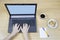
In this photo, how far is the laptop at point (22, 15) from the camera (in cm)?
140

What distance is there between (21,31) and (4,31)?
0.62 ft

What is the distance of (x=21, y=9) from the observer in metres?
1.44

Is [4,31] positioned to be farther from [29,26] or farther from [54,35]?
[54,35]

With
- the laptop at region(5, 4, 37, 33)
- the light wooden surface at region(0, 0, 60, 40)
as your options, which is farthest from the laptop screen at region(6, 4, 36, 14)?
the light wooden surface at region(0, 0, 60, 40)

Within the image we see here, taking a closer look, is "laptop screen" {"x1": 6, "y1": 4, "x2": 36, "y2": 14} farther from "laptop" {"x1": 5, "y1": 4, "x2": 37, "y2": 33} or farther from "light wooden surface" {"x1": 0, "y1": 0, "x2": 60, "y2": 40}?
"light wooden surface" {"x1": 0, "y1": 0, "x2": 60, "y2": 40}

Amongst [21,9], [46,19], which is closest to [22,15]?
[21,9]

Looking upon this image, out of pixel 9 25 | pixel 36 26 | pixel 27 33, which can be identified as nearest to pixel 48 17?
pixel 36 26

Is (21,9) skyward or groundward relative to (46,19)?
skyward

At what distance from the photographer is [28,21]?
150 centimetres

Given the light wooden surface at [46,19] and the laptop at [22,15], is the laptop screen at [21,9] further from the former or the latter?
the light wooden surface at [46,19]

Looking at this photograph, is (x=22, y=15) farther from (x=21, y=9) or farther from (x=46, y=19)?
(x=46, y=19)

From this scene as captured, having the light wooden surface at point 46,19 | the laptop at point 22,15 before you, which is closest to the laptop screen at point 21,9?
the laptop at point 22,15

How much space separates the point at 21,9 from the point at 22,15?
102 mm

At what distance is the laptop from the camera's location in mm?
1403
